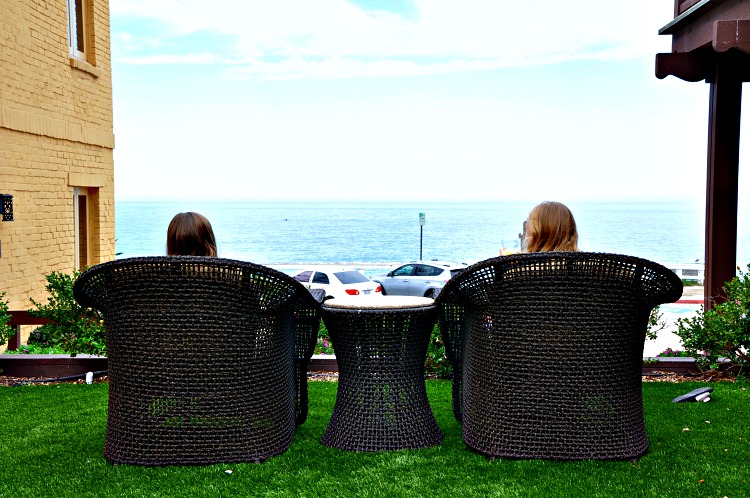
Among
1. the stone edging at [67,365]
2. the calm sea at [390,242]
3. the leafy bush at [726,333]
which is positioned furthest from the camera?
the calm sea at [390,242]

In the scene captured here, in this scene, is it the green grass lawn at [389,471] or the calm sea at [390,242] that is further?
the calm sea at [390,242]

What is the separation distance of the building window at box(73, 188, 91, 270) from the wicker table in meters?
7.58

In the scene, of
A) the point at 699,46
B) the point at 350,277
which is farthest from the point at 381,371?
the point at 350,277

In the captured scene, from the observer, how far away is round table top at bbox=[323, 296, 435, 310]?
373cm

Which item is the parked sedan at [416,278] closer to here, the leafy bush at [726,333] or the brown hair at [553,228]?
the leafy bush at [726,333]

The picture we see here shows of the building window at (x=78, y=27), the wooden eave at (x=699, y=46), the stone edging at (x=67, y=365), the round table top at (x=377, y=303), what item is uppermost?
the building window at (x=78, y=27)

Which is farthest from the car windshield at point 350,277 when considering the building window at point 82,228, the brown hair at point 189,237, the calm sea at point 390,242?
the calm sea at point 390,242

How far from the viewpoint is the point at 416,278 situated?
2405cm

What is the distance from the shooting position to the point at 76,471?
3.55m

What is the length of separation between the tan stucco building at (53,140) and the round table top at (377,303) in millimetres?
5785

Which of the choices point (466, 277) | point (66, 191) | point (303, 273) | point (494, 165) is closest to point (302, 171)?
point (494, 165)

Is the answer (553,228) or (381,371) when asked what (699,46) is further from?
(381,371)

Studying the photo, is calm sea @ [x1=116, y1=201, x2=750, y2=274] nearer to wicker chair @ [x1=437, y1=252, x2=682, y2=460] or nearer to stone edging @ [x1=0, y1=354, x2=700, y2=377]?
stone edging @ [x1=0, y1=354, x2=700, y2=377]

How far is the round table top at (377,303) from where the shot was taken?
3.73 metres
